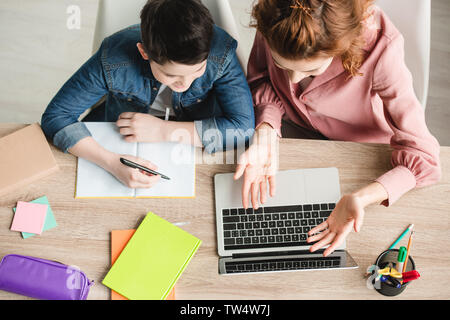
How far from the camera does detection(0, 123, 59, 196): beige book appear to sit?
3.32 ft

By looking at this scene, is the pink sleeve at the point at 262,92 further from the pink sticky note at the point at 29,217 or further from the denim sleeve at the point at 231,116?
the pink sticky note at the point at 29,217

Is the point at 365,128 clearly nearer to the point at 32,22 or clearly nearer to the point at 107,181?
the point at 107,181

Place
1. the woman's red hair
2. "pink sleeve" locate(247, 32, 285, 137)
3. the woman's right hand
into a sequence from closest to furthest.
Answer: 1. the woman's red hair
2. the woman's right hand
3. "pink sleeve" locate(247, 32, 285, 137)

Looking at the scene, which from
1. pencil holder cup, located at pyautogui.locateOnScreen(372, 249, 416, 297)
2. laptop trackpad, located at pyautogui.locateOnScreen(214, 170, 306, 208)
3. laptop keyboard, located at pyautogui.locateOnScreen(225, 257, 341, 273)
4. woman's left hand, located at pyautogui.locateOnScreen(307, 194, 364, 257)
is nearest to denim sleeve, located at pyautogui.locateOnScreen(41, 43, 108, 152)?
laptop trackpad, located at pyautogui.locateOnScreen(214, 170, 306, 208)

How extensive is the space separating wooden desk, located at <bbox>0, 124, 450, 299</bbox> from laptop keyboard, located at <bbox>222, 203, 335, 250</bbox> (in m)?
0.05

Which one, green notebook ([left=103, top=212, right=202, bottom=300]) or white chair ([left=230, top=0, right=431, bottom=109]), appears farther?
white chair ([left=230, top=0, right=431, bottom=109])

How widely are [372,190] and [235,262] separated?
37 cm

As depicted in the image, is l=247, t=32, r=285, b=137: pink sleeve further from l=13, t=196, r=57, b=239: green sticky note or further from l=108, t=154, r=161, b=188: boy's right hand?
l=13, t=196, r=57, b=239: green sticky note

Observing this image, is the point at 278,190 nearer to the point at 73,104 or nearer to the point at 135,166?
the point at 135,166

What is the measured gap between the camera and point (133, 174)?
101 centimetres

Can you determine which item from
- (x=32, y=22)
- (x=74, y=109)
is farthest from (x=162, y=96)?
(x=32, y=22)

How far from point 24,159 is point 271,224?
0.64 metres

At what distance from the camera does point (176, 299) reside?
95cm
